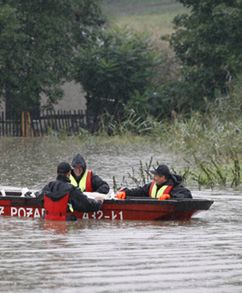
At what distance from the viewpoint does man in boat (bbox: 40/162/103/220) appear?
799 inches

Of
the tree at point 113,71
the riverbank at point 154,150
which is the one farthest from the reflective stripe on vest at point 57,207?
the tree at point 113,71

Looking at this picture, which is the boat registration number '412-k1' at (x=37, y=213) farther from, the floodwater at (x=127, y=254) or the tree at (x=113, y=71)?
the tree at (x=113, y=71)

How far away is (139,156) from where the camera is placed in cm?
3909

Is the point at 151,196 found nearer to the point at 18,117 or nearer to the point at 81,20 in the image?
the point at 18,117

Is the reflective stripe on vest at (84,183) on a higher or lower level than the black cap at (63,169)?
lower

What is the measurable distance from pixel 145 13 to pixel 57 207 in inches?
3251

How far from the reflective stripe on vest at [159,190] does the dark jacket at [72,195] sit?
101cm

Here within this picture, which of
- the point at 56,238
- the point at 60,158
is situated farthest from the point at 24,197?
the point at 60,158

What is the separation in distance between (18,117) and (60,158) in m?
18.5

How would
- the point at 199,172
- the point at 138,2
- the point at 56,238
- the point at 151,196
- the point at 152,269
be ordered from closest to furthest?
the point at 152,269 → the point at 56,238 → the point at 151,196 → the point at 199,172 → the point at 138,2

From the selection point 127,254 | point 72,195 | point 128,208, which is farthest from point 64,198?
point 127,254

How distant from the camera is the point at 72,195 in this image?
20.4 metres

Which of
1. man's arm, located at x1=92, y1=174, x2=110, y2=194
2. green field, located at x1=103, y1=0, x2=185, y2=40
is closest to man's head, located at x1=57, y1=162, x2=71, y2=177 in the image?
man's arm, located at x1=92, y1=174, x2=110, y2=194

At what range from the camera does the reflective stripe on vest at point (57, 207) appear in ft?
66.9
